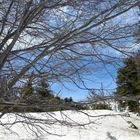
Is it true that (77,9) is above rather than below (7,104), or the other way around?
above

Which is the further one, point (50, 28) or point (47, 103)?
point (50, 28)

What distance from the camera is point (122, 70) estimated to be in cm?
721

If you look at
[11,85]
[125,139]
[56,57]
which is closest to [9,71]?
[56,57]

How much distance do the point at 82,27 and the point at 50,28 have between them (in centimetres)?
140

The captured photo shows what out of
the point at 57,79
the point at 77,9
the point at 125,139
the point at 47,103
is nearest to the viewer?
the point at 47,103

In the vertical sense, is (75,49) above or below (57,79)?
above

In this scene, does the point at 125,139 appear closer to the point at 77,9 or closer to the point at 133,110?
the point at 133,110

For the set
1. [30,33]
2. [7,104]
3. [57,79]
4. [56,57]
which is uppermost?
[30,33]

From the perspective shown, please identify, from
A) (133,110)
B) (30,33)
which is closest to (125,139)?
(133,110)

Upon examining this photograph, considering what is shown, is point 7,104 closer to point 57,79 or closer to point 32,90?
point 32,90

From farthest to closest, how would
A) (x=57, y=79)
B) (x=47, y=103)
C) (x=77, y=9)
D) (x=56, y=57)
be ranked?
1. (x=56, y=57)
2. (x=57, y=79)
3. (x=77, y=9)
4. (x=47, y=103)

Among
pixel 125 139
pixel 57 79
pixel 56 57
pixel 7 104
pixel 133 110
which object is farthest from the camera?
pixel 133 110

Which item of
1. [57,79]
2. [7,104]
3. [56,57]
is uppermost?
[56,57]

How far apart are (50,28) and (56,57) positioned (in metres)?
0.50
